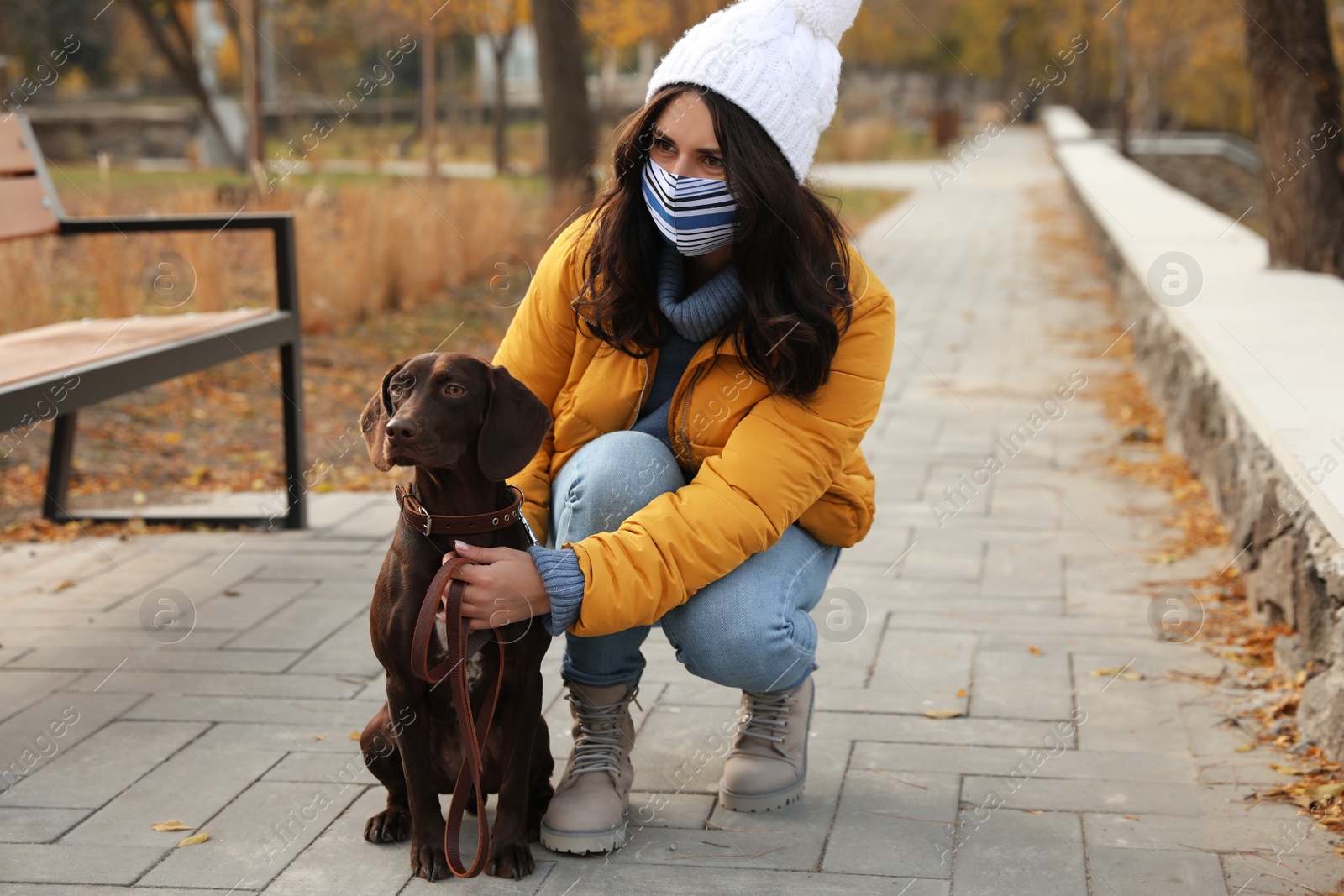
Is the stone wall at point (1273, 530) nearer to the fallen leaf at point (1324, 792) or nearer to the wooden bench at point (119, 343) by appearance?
the fallen leaf at point (1324, 792)

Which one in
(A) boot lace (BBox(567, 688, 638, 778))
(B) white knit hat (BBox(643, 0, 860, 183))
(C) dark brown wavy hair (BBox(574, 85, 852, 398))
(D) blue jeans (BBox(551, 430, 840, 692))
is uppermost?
(B) white knit hat (BBox(643, 0, 860, 183))

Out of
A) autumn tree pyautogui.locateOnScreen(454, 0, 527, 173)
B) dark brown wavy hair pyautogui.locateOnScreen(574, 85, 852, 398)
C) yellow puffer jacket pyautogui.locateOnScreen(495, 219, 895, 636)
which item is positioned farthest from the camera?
autumn tree pyautogui.locateOnScreen(454, 0, 527, 173)

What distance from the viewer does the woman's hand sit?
2.26 m

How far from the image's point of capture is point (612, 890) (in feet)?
8.08

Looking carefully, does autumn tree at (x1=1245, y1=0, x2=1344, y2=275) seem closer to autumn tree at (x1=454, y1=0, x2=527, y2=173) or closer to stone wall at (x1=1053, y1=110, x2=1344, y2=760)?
stone wall at (x1=1053, y1=110, x2=1344, y2=760)

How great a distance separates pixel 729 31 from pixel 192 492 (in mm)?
3603

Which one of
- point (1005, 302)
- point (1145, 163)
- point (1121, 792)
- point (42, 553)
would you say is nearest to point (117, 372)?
point (42, 553)

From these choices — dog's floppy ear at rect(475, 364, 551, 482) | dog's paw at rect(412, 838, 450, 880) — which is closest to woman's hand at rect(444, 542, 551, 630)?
dog's floppy ear at rect(475, 364, 551, 482)

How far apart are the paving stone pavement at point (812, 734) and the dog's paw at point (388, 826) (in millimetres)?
27

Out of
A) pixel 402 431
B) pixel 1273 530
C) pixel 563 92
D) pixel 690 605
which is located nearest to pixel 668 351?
pixel 690 605

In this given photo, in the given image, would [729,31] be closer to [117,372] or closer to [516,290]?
[117,372]

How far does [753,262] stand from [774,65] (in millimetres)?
381

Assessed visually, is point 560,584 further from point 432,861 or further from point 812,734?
point 812,734

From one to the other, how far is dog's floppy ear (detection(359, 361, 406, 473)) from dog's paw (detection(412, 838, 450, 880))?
0.74m
